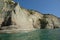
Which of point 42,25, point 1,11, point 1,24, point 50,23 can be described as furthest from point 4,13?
point 50,23

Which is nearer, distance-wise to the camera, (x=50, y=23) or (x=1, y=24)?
(x=1, y=24)

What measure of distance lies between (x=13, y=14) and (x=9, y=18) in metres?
2.49

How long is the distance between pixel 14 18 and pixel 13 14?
1.80 meters

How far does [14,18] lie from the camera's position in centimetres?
7019

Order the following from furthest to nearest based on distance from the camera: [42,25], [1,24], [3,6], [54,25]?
[54,25], [42,25], [3,6], [1,24]

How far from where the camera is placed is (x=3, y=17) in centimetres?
7262

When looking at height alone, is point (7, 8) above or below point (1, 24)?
above

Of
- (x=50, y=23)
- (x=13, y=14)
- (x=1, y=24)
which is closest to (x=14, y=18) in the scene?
(x=13, y=14)

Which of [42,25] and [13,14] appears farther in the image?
[42,25]

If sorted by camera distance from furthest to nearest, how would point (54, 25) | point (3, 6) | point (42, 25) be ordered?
1. point (54, 25)
2. point (42, 25)
3. point (3, 6)

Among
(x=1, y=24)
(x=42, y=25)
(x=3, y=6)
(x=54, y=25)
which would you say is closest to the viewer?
(x=1, y=24)

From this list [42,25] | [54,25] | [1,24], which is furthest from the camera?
Result: [54,25]

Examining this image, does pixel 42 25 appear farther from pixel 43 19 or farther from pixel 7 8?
pixel 7 8

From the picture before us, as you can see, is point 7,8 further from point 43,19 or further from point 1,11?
point 43,19
